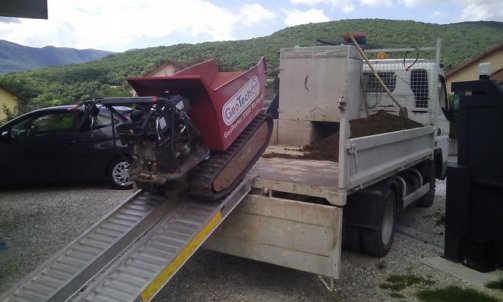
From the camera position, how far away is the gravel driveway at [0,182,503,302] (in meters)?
4.37

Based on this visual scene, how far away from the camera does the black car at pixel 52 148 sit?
336 inches

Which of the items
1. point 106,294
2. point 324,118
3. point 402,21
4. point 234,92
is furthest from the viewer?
point 402,21

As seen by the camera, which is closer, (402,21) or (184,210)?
(184,210)

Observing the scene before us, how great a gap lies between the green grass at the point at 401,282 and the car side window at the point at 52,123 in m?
6.42

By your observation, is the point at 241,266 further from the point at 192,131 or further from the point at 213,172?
the point at 192,131

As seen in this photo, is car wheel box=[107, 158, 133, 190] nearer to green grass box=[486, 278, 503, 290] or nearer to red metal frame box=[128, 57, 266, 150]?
red metal frame box=[128, 57, 266, 150]

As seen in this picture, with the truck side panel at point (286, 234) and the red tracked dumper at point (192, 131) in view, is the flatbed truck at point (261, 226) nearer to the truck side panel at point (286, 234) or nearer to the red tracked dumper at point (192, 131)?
the truck side panel at point (286, 234)

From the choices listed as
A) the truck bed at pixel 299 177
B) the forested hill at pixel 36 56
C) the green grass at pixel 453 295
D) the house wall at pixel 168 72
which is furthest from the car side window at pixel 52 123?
the forested hill at pixel 36 56

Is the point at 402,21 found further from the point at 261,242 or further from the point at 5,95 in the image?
the point at 261,242

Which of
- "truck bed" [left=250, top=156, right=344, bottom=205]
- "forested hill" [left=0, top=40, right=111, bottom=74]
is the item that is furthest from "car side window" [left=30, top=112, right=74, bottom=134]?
"forested hill" [left=0, top=40, right=111, bottom=74]

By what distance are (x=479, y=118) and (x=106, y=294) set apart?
4.42 m

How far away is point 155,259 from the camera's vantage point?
3.67 metres

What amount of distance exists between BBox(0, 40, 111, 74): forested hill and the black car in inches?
2188

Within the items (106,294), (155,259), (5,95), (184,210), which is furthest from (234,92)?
(5,95)
